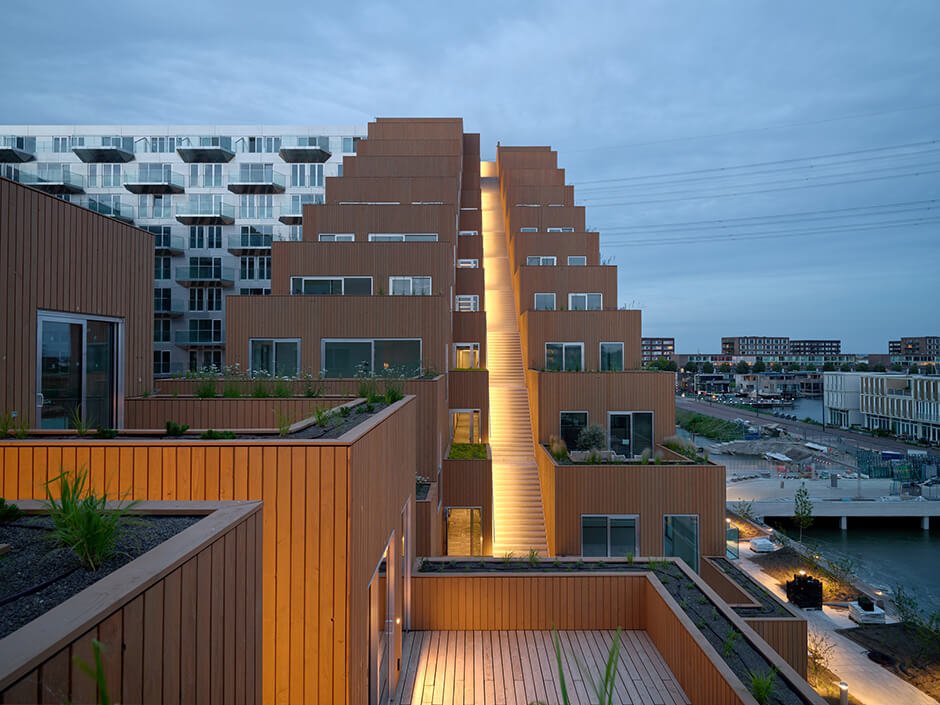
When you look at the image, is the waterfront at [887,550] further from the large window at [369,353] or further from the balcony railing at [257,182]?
the balcony railing at [257,182]

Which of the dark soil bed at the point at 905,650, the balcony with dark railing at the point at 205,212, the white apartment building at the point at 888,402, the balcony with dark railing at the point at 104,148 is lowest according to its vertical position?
the dark soil bed at the point at 905,650

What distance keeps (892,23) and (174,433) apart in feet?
277

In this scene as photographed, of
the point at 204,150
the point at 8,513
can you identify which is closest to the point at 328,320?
the point at 8,513

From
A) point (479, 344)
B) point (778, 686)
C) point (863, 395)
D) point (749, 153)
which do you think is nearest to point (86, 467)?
point (778, 686)

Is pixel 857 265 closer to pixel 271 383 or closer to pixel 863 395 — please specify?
pixel 863 395

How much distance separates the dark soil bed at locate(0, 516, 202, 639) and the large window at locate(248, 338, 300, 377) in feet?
33.5

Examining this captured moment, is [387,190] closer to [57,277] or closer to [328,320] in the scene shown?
[328,320]

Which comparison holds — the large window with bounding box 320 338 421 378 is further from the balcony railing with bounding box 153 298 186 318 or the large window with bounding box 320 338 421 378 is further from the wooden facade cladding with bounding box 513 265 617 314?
the balcony railing with bounding box 153 298 186 318

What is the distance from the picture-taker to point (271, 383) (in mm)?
9109

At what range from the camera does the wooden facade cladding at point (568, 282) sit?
2064cm

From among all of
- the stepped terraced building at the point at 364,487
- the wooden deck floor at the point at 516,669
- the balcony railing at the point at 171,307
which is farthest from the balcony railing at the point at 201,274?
the wooden deck floor at the point at 516,669

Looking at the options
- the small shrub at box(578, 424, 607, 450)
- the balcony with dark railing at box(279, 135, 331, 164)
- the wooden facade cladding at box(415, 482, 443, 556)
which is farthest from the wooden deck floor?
the balcony with dark railing at box(279, 135, 331, 164)

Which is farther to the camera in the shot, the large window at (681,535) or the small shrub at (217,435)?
the large window at (681,535)

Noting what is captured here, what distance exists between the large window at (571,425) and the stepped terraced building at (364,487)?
65 millimetres
